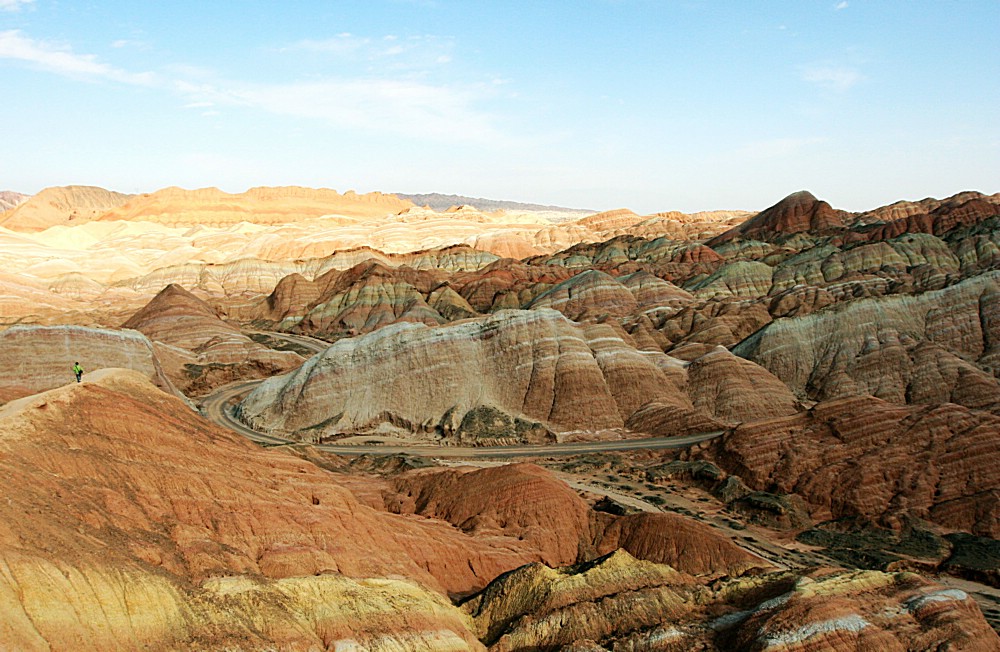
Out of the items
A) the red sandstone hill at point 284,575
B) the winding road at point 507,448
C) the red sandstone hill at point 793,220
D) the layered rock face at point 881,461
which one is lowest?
the winding road at point 507,448

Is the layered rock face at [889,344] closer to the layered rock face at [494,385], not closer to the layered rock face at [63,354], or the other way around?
the layered rock face at [494,385]

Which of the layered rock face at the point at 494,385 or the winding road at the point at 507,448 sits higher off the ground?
the layered rock face at the point at 494,385

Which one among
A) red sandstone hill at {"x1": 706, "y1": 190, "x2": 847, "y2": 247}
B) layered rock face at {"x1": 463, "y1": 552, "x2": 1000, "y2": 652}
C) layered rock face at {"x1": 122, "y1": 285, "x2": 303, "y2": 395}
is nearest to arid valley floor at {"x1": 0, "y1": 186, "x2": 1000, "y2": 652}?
layered rock face at {"x1": 463, "y1": 552, "x2": 1000, "y2": 652}

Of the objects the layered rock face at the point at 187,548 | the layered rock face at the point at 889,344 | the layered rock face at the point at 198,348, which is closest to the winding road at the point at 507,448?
the layered rock face at the point at 889,344

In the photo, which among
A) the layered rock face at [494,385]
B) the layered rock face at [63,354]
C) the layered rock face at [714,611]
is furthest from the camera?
the layered rock face at [63,354]

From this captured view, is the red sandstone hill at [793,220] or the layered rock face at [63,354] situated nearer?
the layered rock face at [63,354]

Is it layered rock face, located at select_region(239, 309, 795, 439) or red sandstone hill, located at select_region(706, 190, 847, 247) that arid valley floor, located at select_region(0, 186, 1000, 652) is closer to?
layered rock face, located at select_region(239, 309, 795, 439)

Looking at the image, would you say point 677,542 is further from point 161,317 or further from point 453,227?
point 453,227
